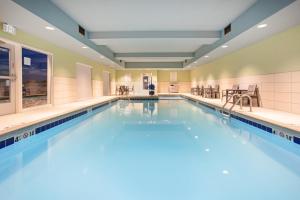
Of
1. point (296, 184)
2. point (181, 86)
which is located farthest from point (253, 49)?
point (181, 86)

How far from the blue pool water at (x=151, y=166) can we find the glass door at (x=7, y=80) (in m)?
1.30

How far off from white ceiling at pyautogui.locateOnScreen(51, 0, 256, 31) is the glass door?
1.56m

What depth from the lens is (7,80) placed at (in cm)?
563

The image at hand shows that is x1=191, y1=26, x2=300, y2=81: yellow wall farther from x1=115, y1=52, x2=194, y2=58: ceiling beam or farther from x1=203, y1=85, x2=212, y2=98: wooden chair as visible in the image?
x1=115, y1=52, x2=194, y2=58: ceiling beam

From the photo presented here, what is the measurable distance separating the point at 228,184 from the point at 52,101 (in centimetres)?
660

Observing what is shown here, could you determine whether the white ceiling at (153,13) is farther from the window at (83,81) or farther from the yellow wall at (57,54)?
the window at (83,81)

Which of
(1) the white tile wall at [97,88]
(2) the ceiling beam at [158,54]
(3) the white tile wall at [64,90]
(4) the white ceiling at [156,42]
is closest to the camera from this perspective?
(3) the white tile wall at [64,90]

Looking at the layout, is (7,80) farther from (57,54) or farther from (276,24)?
(276,24)

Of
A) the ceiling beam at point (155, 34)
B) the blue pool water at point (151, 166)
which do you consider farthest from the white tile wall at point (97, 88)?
the blue pool water at point (151, 166)

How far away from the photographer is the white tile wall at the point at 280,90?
18.9 ft

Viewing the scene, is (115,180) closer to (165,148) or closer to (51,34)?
(165,148)

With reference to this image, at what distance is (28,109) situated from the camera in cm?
640

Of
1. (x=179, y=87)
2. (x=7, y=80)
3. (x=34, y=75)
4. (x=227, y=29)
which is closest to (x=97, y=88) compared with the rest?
(x=34, y=75)

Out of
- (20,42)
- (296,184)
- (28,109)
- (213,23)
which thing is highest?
(213,23)
